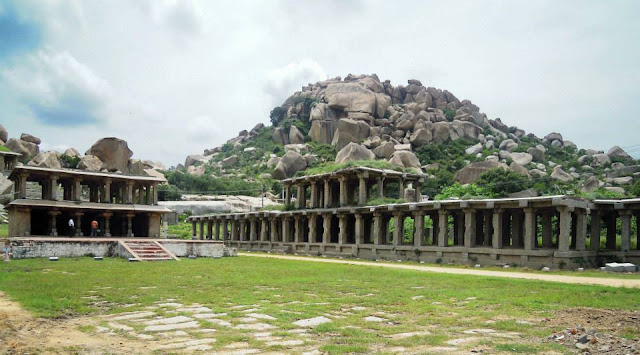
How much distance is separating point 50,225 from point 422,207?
28993mm

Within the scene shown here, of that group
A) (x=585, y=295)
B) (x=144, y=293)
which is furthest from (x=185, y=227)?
(x=585, y=295)

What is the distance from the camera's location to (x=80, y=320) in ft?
32.8

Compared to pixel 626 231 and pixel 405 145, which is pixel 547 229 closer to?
pixel 626 231

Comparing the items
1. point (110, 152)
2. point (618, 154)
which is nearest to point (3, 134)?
point (110, 152)

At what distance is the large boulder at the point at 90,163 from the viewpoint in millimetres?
55938

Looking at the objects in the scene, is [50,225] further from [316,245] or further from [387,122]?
[387,122]

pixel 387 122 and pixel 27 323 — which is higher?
pixel 387 122

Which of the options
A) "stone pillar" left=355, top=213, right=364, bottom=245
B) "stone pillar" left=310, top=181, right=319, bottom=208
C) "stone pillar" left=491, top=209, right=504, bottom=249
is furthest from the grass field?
"stone pillar" left=310, top=181, right=319, bottom=208

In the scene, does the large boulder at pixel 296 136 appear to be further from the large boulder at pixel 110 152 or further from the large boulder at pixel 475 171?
the large boulder at pixel 110 152

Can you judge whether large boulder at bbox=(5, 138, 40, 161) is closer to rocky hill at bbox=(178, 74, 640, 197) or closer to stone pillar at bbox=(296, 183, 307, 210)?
rocky hill at bbox=(178, 74, 640, 197)

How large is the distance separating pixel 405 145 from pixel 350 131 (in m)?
12.4

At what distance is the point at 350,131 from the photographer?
10250 centimetres

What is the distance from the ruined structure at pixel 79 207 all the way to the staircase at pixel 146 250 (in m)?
8.29

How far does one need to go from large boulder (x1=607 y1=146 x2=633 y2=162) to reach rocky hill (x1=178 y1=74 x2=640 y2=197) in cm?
19
